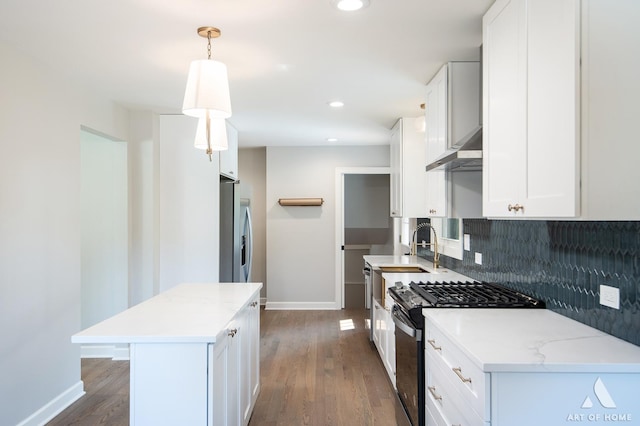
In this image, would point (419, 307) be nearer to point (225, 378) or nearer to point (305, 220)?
point (225, 378)

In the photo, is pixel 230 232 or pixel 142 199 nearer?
pixel 142 199

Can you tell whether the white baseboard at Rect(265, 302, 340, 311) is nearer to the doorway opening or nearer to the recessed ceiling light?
the doorway opening

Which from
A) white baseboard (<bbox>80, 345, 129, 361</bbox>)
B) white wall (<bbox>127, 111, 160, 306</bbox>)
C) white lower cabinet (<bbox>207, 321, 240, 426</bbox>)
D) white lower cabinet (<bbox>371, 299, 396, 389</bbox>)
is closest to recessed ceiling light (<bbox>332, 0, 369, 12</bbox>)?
white lower cabinet (<bbox>207, 321, 240, 426</bbox>)

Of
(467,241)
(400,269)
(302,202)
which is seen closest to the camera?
(467,241)

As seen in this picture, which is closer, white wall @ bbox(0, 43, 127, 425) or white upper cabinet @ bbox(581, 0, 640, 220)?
white upper cabinet @ bbox(581, 0, 640, 220)

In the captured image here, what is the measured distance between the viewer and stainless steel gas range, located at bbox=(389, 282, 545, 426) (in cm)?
225

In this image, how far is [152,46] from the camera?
2.62m

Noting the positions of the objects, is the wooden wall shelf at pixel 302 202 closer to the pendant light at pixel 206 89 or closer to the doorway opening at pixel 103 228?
the doorway opening at pixel 103 228

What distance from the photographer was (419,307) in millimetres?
2258

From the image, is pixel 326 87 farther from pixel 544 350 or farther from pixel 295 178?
pixel 295 178

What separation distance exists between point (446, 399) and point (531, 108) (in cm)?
126

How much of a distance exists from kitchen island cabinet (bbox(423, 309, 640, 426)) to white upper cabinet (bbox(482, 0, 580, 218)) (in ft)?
1.61

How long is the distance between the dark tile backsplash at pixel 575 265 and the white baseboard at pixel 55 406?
3202mm

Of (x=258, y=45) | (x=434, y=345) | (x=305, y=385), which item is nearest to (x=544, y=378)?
(x=434, y=345)
